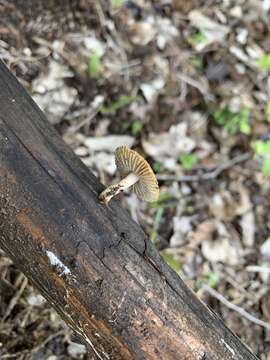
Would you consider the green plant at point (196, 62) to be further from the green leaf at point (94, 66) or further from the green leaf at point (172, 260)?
the green leaf at point (172, 260)

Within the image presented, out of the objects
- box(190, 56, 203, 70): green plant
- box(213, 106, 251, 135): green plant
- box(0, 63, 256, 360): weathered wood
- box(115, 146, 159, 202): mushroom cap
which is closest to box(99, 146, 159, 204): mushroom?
box(115, 146, 159, 202): mushroom cap

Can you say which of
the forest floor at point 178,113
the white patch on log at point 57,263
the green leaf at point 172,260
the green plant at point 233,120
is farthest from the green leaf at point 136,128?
the white patch on log at point 57,263

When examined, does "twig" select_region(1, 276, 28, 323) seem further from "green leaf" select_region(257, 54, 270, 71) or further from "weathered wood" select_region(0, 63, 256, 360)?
"green leaf" select_region(257, 54, 270, 71)

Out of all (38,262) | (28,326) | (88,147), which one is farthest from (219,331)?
(88,147)

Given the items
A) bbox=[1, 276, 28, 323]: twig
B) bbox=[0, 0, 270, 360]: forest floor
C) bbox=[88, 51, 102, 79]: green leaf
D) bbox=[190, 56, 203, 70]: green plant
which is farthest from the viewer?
bbox=[190, 56, 203, 70]: green plant

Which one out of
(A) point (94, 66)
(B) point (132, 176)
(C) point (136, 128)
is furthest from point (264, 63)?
(B) point (132, 176)

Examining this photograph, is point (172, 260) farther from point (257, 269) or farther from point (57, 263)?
point (57, 263)
